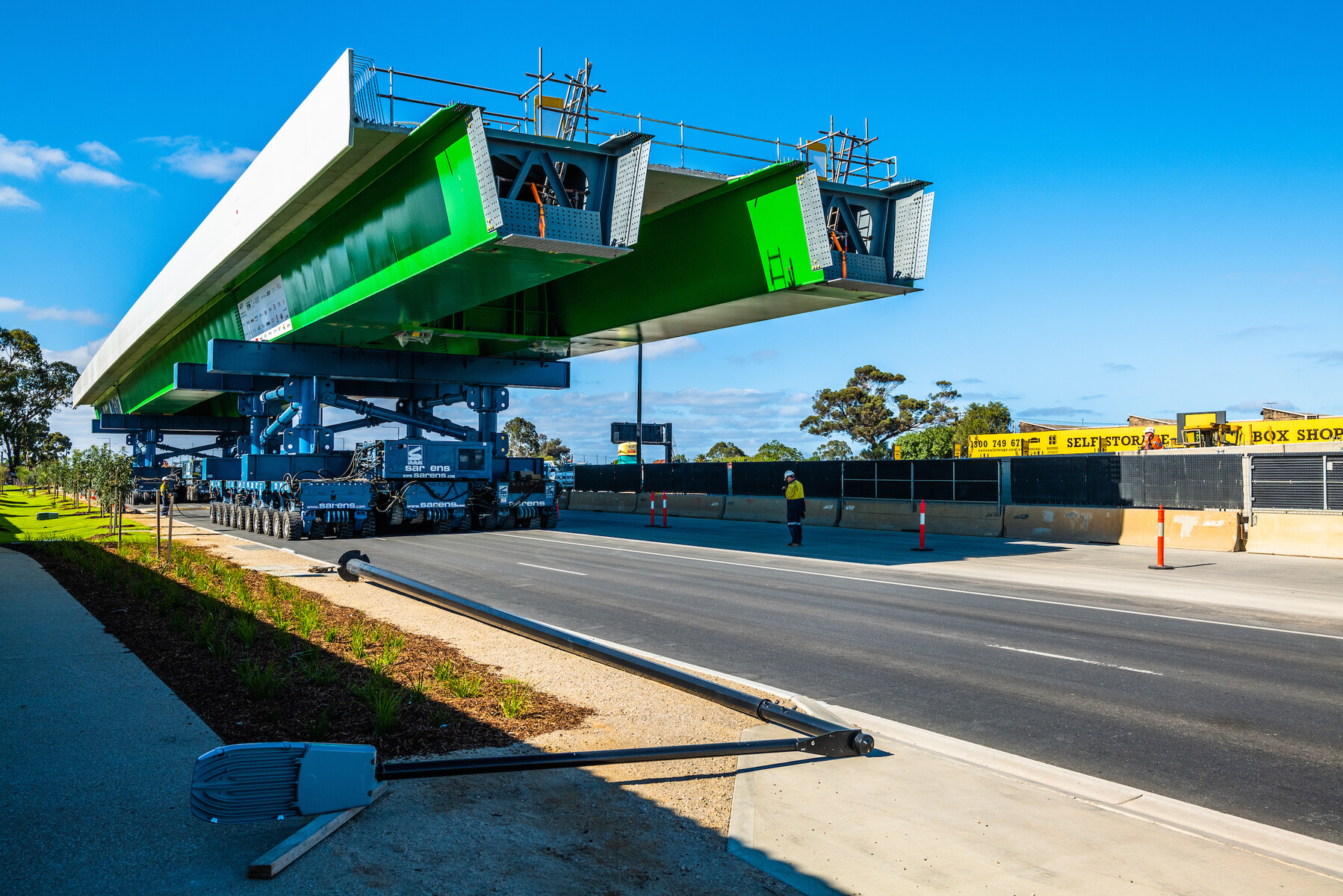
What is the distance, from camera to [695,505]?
35.7 meters

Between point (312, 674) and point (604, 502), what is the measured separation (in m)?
34.4

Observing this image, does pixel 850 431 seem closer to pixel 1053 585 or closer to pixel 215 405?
pixel 215 405

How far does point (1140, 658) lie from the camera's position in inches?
350

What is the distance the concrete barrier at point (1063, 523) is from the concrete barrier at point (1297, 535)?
2.79m

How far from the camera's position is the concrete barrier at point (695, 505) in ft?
113

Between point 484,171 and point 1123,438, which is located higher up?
point 484,171

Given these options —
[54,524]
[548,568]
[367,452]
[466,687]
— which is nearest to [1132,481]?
[548,568]

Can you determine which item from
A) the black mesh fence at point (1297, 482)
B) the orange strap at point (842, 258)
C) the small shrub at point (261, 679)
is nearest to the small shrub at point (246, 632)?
the small shrub at point (261, 679)

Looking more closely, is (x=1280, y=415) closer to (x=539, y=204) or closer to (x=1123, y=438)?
(x=1123, y=438)

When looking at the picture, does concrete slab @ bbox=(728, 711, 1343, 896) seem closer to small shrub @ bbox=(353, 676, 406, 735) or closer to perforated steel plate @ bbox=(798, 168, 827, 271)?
small shrub @ bbox=(353, 676, 406, 735)

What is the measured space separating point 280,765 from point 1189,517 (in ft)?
71.8

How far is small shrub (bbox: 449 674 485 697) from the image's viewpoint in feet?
22.5

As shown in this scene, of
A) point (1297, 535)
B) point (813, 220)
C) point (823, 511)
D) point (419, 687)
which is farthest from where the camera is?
point (823, 511)

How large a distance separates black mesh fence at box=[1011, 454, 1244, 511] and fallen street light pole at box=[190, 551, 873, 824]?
20.3 meters
